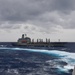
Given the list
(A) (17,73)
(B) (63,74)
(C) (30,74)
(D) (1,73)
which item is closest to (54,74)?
(B) (63,74)

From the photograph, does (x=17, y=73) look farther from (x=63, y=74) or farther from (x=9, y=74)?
(x=63, y=74)

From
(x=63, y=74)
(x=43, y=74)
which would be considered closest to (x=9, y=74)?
(x=43, y=74)

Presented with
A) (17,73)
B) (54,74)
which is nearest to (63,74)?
(54,74)

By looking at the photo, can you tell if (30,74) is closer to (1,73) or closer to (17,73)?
(17,73)

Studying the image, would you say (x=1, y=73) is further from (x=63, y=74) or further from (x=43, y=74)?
(x=63, y=74)

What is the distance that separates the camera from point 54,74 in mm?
57812

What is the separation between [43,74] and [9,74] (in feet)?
28.2

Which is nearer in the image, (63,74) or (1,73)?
(63,74)

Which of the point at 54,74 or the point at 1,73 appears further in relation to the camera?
the point at 1,73

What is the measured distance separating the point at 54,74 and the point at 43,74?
268 centimetres

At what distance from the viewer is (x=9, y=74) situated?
5931 centimetres

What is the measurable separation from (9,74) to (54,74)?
11240 millimetres

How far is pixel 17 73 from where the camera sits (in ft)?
199

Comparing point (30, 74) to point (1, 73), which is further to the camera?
point (1, 73)
